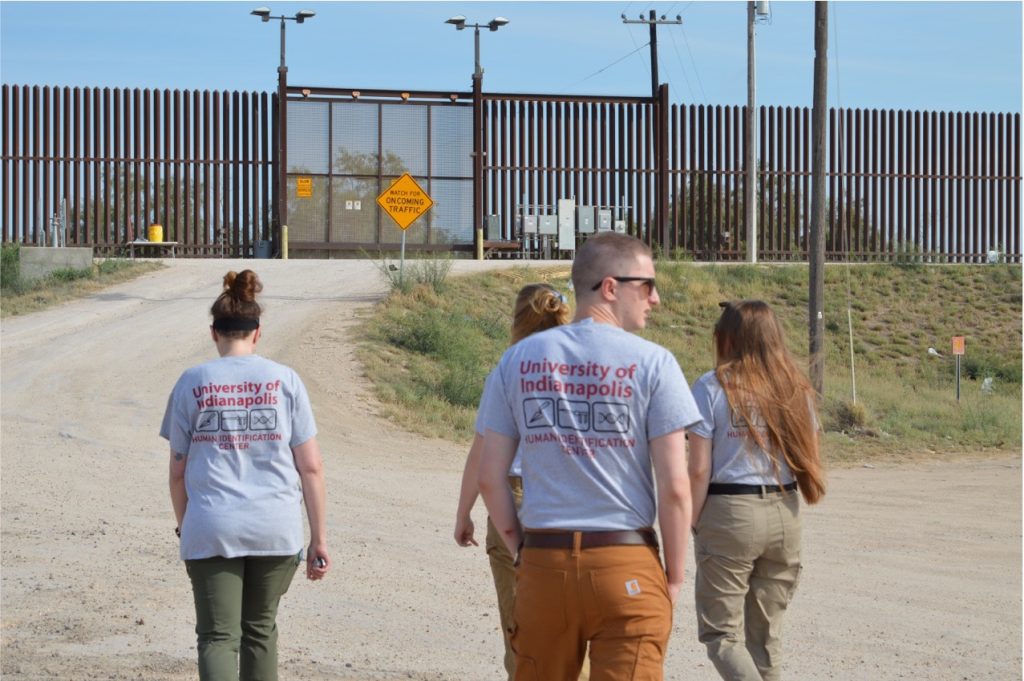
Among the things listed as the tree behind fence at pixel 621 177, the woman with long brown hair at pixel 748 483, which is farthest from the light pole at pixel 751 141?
the woman with long brown hair at pixel 748 483

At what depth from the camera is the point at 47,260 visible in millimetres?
24156

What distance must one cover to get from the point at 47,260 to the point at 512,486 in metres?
21.6

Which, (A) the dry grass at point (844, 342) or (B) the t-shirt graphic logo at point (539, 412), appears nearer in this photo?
(B) the t-shirt graphic logo at point (539, 412)

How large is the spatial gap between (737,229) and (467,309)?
10.8 m

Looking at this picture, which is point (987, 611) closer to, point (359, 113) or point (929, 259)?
point (359, 113)

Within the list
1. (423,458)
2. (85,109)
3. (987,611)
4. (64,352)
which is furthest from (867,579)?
(85,109)

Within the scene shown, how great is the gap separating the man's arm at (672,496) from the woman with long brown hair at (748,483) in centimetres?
85

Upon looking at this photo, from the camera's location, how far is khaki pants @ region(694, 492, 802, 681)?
4.54 m

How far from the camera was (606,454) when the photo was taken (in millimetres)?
3549

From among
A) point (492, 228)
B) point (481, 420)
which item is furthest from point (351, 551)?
point (492, 228)

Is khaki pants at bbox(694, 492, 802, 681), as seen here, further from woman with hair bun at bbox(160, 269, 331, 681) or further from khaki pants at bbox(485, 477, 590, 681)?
woman with hair bun at bbox(160, 269, 331, 681)

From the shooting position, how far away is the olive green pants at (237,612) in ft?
14.2

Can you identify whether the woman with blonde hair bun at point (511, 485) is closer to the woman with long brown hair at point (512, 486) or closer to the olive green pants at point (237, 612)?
the woman with long brown hair at point (512, 486)

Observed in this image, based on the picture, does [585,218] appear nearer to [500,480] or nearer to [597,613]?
[500,480]
